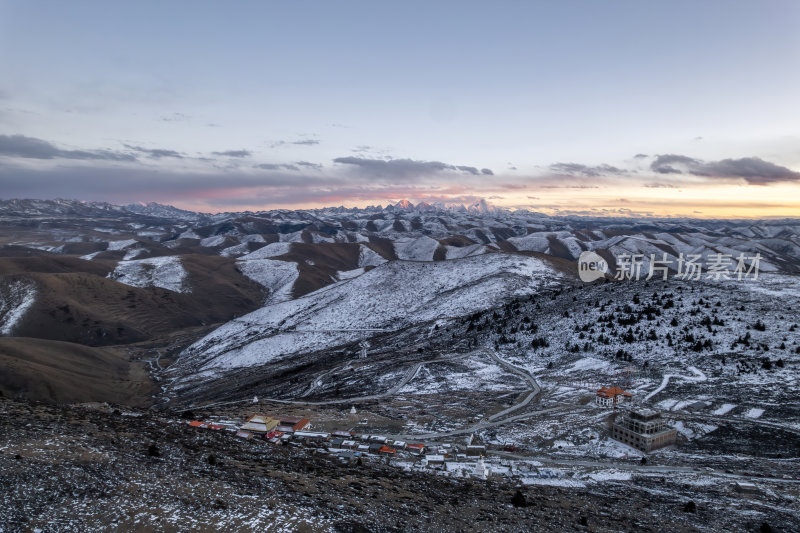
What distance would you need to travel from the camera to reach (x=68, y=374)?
71.2 m

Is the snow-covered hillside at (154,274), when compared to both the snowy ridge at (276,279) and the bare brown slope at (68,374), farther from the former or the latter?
the bare brown slope at (68,374)

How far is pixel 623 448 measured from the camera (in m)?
34.1

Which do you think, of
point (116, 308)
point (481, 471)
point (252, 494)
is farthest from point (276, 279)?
point (252, 494)

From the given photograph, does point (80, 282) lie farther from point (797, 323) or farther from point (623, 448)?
point (797, 323)

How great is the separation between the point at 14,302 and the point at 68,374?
2896 inches

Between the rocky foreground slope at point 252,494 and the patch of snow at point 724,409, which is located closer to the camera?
the rocky foreground slope at point 252,494

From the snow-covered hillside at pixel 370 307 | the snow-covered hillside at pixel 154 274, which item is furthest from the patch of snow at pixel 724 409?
the snow-covered hillside at pixel 154 274

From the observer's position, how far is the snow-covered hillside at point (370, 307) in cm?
9606

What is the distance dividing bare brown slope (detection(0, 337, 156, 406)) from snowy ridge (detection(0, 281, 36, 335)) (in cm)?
3912

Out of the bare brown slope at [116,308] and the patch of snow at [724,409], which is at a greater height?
the patch of snow at [724,409]

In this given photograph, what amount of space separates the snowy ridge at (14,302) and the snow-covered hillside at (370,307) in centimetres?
4928

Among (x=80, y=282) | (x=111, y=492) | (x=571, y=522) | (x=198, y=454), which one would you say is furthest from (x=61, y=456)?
(x=80, y=282)

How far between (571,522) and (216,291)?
169 metres

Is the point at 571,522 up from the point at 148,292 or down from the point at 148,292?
up
